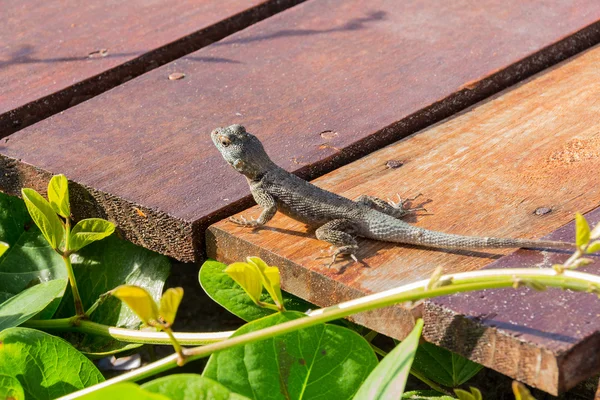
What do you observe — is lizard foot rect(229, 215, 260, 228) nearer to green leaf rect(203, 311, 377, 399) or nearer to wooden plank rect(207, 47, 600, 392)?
wooden plank rect(207, 47, 600, 392)

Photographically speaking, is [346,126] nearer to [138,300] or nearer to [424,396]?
[424,396]

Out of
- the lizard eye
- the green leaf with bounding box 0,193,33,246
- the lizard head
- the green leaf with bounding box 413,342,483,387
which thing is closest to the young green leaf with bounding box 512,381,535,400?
the green leaf with bounding box 413,342,483,387

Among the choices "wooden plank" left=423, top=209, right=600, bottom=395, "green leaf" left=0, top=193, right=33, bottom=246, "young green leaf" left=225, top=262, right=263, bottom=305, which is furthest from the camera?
"green leaf" left=0, top=193, right=33, bottom=246

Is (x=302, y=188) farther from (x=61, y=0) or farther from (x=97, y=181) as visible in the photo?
(x=61, y=0)

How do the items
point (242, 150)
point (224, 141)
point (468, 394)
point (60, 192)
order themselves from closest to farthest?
point (468, 394) → point (60, 192) → point (242, 150) → point (224, 141)

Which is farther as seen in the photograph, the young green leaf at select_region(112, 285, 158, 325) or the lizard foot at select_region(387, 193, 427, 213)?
the lizard foot at select_region(387, 193, 427, 213)

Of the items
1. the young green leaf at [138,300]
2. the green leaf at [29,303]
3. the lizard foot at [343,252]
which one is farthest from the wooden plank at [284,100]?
the young green leaf at [138,300]

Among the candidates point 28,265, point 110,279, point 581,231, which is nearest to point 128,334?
point 110,279

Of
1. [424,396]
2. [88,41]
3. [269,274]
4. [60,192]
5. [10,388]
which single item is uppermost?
[88,41]
